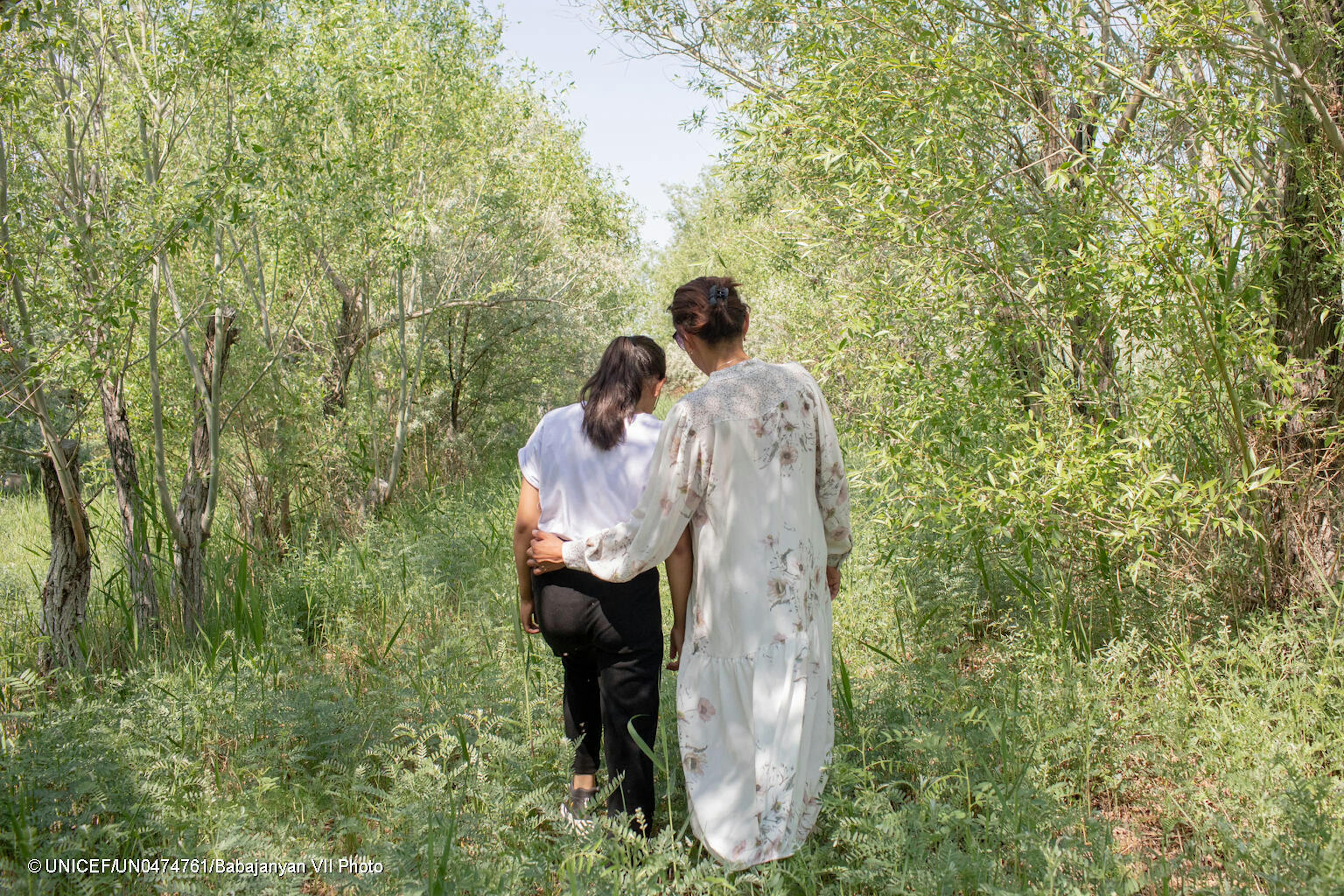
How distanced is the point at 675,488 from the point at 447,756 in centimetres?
132

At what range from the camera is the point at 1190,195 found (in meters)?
3.90

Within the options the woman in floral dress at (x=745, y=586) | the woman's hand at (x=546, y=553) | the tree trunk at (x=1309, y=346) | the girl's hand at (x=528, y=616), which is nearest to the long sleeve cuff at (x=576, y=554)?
the woman's hand at (x=546, y=553)

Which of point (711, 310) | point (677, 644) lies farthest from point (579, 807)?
point (711, 310)

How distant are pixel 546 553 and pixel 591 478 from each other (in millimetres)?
295

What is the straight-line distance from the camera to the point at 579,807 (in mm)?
3107

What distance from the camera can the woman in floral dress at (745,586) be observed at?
2.60 metres

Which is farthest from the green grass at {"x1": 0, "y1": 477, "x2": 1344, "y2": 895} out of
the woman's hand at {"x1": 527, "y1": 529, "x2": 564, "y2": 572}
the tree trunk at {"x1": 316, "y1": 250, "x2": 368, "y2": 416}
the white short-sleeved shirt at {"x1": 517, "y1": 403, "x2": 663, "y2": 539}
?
the tree trunk at {"x1": 316, "y1": 250, "x2": 368, "y2": 416}

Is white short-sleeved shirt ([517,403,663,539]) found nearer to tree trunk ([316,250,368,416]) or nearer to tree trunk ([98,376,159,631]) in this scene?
tree trunk ([98,376,159,631])

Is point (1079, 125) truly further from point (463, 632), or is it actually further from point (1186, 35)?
point (463, 632)

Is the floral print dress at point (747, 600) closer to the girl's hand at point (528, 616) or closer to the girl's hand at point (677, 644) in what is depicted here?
the girl's hand at point (677, 644)

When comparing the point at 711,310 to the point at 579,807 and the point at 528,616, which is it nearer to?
the point at 528,616

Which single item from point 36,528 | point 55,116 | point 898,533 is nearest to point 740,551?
point 898,533

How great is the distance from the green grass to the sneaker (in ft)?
0.21

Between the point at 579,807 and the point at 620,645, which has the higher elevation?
the point at 620,645
